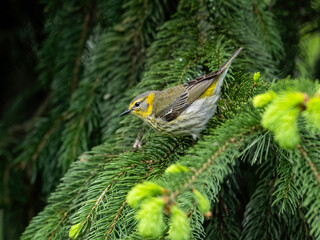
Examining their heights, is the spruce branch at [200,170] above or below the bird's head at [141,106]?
above

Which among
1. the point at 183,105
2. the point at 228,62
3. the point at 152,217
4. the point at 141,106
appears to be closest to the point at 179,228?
the point at 152,217

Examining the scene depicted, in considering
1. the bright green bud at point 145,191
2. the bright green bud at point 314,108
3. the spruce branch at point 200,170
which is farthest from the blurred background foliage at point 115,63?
the bright green bud at point 314,108

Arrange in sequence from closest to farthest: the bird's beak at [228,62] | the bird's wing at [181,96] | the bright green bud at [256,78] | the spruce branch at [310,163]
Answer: the spruce branch at [310,163], the bright green bud at [256,78], the bird's beak at [228,62], the bird's wing at [181,96]

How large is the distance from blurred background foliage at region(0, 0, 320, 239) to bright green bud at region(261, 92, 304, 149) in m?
1.00

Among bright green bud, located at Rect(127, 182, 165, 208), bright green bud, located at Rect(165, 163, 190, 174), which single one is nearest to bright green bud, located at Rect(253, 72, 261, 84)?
bright green bud, located at Rect(165, 163, 190, 174)

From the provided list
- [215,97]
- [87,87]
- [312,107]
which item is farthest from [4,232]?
[312,107]

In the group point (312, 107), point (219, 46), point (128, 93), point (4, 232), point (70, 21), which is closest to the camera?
point (312, 107)

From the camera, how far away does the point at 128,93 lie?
264 cm

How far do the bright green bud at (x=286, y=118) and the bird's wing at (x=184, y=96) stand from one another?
1.23 m

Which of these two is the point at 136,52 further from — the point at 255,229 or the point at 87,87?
the point at 255,229

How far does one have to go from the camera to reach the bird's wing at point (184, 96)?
8.14ft

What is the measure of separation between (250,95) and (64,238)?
1.24 metres

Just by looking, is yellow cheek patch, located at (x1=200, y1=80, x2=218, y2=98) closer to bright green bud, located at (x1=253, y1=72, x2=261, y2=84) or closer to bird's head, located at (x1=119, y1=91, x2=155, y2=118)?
bird's head, located at (x1=119, y1=91, x2=155, y2=118)

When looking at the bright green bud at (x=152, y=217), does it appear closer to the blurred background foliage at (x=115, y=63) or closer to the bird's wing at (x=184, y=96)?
the blurred background foliage at (x=115, y=63)
